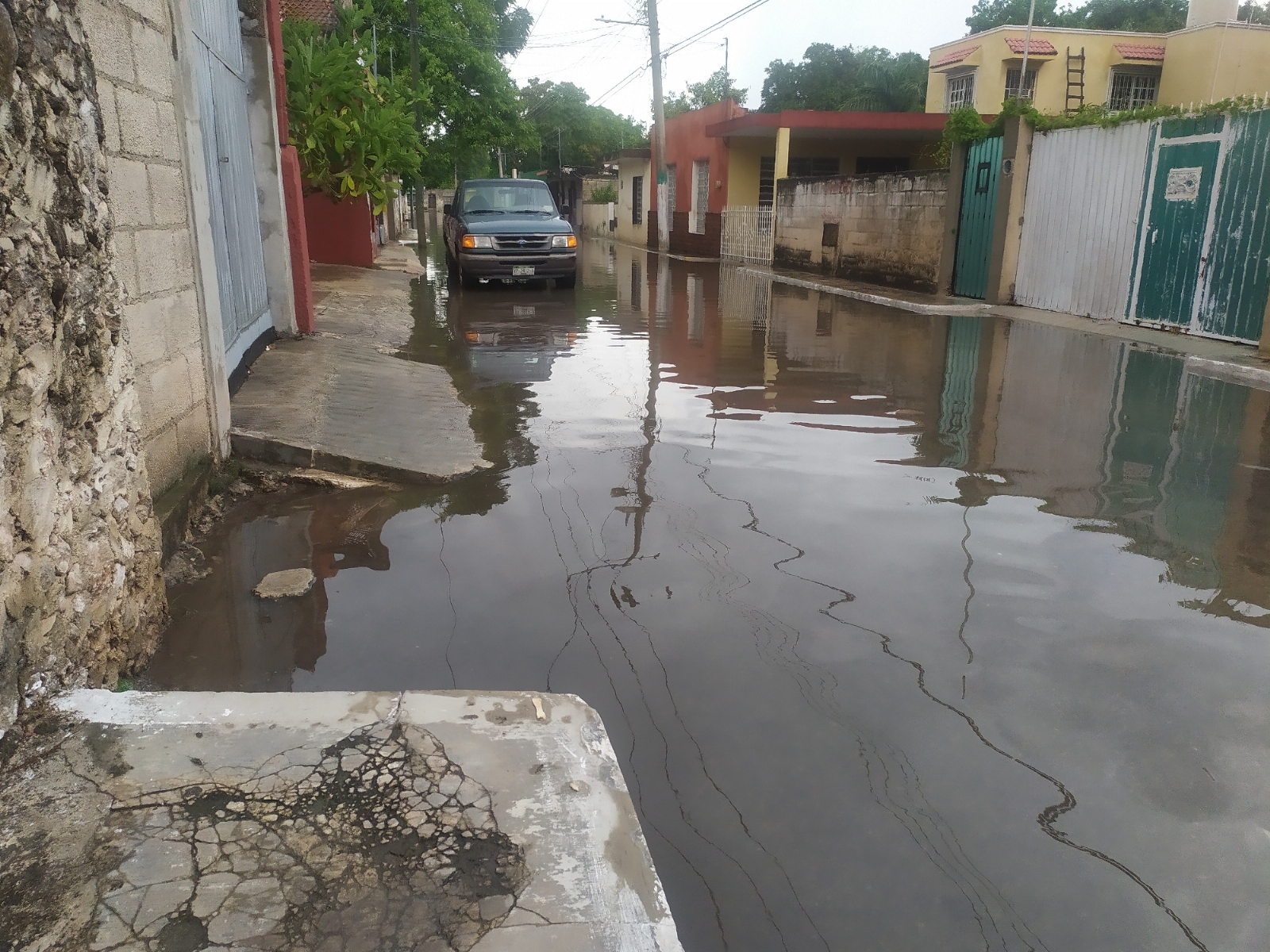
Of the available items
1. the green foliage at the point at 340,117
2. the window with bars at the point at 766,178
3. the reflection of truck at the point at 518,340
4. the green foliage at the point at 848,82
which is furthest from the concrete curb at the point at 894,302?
the green foliage at the point at 848,82

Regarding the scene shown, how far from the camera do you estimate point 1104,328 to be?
39.2 ft

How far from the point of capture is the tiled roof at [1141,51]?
2875 centimetres

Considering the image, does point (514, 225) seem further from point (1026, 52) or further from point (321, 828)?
point (1026, 52)

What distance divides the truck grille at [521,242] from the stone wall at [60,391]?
13.1 m

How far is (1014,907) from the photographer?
88.0 inches

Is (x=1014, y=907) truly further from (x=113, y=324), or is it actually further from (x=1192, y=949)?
(x=113, y=324)

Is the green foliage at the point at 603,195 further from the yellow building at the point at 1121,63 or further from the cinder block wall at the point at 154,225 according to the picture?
the cinder block wall at the point at 154,225

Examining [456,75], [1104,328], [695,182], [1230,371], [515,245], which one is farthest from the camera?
[456,75]

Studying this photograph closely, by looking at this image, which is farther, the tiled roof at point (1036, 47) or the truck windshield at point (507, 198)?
the tiled roof at point (1036, 47)

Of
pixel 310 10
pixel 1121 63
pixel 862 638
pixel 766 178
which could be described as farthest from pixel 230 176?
pixel 1121 63

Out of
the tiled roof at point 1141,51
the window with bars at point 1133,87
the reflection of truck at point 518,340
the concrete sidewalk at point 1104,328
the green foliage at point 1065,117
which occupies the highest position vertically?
the tiled roof at point 1141,51

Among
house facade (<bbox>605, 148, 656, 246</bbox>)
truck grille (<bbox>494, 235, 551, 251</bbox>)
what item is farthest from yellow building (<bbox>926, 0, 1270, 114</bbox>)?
truck grille (<bbox>494, 235, 551, 251</bbox>)

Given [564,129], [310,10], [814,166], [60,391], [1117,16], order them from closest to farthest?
[60,391], [310,10], [814,166], [1117,16], [564,129]

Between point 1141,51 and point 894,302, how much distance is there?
67.2 feet
